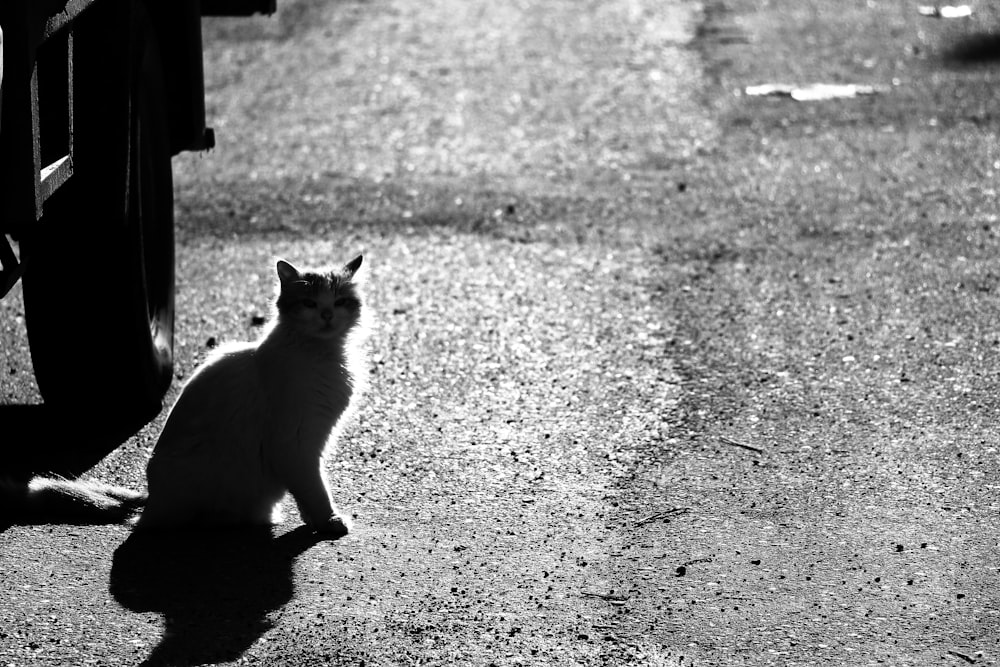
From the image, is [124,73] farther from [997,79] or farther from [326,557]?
[997,79]

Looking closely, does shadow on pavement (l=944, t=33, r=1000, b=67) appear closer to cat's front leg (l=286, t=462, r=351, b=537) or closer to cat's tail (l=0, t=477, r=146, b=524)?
cat's front leg (l=286, t=462, r=351, b=537)

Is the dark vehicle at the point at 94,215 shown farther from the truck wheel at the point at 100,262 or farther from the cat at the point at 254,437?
the cat at the point at 254,437

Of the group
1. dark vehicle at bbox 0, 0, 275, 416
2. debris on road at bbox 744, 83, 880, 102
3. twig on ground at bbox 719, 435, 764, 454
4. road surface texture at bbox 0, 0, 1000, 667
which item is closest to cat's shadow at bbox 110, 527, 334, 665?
road surface texture at bbox 0, 0, 1000, 667

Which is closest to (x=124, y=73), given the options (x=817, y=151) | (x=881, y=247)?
(x=881, y=247)

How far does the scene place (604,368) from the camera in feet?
19.7

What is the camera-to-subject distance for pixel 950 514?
4.64m

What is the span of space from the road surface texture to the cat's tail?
96mm

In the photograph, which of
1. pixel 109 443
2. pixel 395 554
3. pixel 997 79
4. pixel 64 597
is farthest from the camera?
pixel 997 79

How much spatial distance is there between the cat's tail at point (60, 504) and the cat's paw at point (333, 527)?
623 mm

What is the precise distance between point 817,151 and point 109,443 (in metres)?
5.29

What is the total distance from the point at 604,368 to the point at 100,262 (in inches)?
81.3

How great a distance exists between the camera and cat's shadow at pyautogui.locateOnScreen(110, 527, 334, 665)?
12.9ft

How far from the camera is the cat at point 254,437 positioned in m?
4.59

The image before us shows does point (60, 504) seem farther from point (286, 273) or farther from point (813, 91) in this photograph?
point (813, 91)
